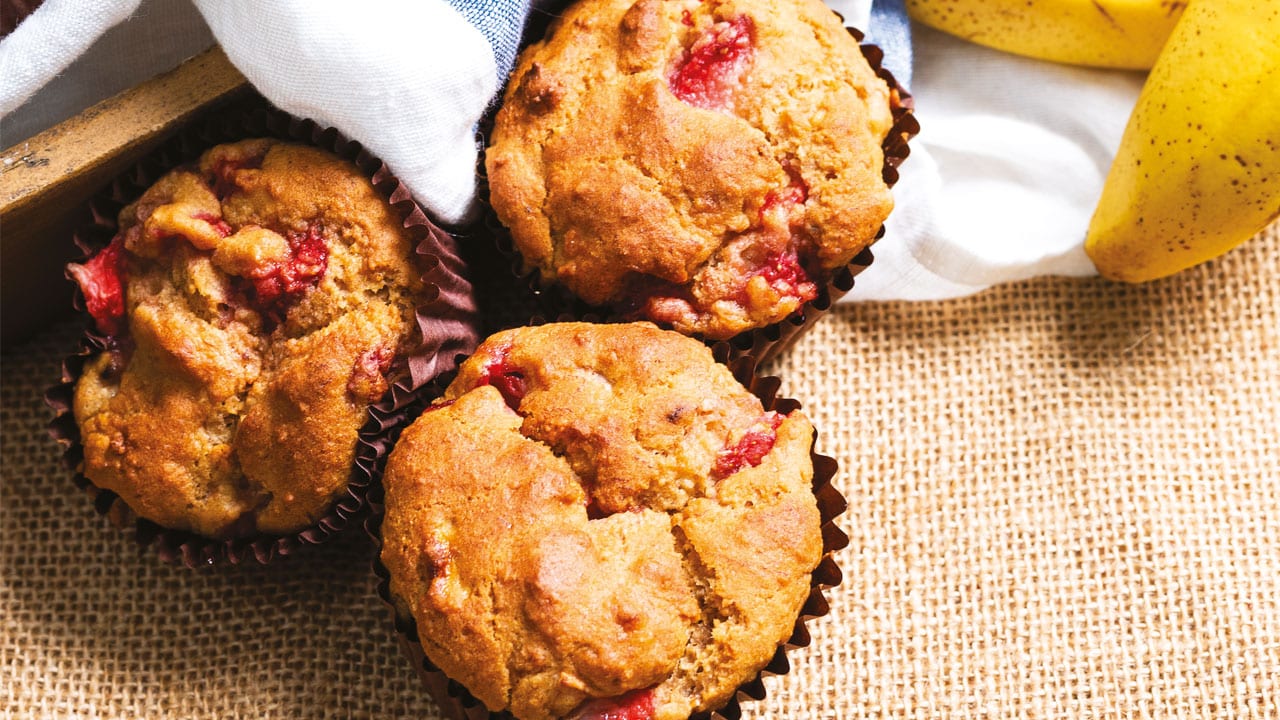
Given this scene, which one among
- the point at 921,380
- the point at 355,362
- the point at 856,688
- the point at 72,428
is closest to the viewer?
the point at 355,362

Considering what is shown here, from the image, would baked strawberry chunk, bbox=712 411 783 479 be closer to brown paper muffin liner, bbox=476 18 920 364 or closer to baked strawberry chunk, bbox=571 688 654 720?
brown paper muffin liner, bbox=476 18 920 364

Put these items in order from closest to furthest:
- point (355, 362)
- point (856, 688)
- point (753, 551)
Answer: point (753, 551) < point (355, 362) < point (856, 688)

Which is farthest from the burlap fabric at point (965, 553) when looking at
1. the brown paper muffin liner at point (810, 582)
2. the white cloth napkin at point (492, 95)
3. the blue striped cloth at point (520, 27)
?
the blue striped cloth at point (520, 27)

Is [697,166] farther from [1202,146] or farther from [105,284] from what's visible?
[105,284]

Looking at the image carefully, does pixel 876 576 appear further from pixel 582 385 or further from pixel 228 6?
pixel 228 6

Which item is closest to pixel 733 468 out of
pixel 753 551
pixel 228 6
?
pixel 753 551

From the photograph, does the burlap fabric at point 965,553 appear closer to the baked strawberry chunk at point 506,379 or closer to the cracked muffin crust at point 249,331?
the cracked muffin crust at point 249,331
